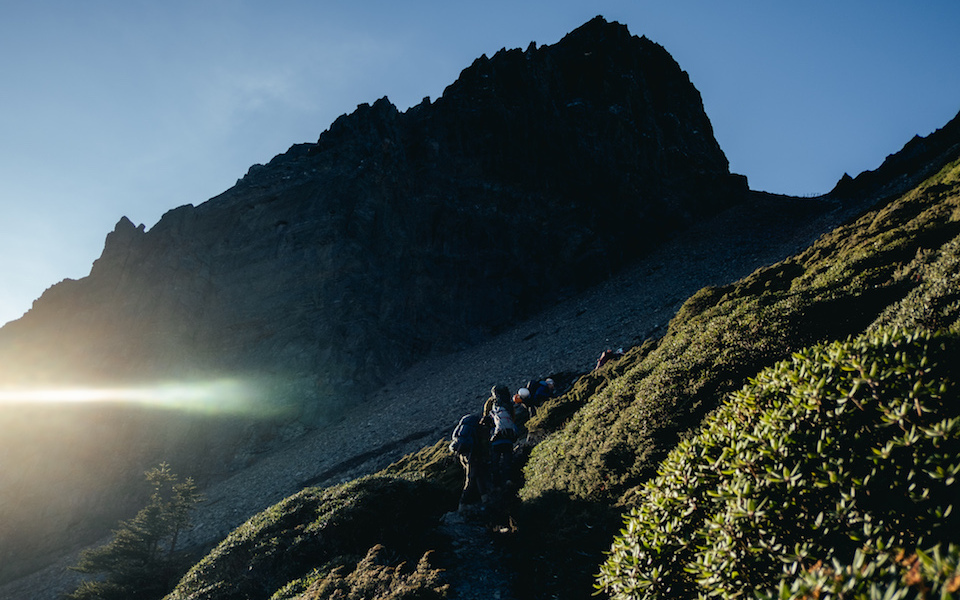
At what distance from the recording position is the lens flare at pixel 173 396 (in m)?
52.5

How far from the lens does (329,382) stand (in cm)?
5525

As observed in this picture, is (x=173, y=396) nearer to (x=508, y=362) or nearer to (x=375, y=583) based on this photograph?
(x=508, y=362)

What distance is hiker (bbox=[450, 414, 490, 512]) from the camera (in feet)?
42.4

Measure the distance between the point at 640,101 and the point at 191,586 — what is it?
88.0 meters

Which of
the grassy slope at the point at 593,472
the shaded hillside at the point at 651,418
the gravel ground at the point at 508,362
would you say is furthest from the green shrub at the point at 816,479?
the gravel ground at the point at 508,362

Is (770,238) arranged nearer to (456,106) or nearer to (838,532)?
(456,106)

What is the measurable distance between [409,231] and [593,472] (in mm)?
62839

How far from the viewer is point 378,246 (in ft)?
216

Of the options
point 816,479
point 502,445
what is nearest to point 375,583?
point 502,445

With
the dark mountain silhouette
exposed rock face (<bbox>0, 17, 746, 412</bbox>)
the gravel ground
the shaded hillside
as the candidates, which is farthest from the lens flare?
the shaded hillside

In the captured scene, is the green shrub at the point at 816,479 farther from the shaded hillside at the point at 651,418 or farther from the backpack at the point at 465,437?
the backpack at the point at 465,437

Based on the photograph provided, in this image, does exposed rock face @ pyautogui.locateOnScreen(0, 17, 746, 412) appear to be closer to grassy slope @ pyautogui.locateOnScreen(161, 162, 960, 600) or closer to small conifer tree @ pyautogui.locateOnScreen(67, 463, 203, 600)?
small conifer tree @ pyautogui.locateOnScreen(67, 463, 203, 600)

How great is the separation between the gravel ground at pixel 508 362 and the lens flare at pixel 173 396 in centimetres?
908

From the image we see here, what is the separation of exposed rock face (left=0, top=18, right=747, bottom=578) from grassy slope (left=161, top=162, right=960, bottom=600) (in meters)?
43.1
